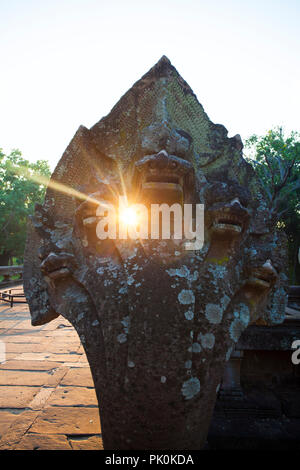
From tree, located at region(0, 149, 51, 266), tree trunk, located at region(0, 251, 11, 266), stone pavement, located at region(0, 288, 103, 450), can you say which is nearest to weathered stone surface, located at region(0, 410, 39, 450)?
stone pavement, located at region(0, 288, 103, 450)

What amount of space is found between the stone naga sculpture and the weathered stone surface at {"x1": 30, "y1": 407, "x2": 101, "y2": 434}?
3.06 ft

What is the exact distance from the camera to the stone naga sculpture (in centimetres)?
124

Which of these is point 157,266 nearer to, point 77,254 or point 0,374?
point 77,254

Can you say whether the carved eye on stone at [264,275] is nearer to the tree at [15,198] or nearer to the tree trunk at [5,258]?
the tree at [15,198]

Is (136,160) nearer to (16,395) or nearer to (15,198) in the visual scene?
(16,395)

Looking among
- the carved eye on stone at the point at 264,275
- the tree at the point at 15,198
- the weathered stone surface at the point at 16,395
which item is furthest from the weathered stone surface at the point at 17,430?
the tree at the point at 15,198

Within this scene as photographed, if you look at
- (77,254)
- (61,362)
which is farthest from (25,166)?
(77,254)

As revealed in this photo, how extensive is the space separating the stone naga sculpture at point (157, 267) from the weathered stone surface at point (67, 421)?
A: 93 centimetres

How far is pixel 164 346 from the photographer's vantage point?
125cm

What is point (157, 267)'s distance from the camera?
137cm
